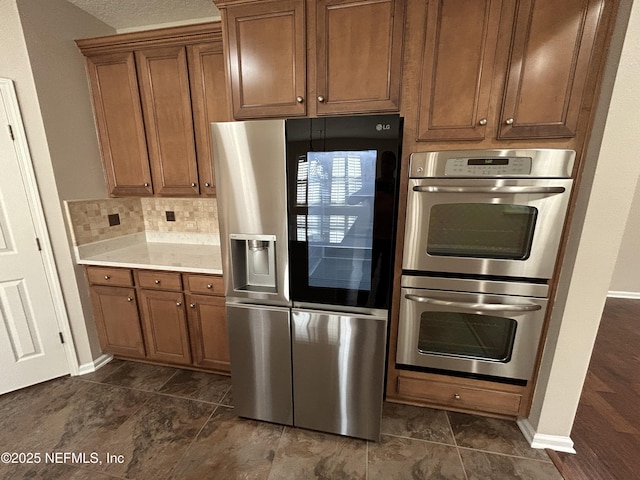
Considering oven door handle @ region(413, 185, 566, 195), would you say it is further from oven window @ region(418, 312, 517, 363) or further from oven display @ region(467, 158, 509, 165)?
oven window @ region(418, 312, 517, 363)

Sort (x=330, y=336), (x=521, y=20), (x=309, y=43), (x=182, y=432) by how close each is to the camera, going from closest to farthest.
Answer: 1. (x=521, y=20)
2. (x=309, y=43)
3. (x=330, y=336)
4. (x=182, y=432)

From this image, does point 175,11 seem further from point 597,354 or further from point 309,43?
point 597,354

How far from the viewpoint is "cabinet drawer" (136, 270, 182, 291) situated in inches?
79.4

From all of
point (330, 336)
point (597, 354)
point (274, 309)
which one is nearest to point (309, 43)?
point (274, 309)

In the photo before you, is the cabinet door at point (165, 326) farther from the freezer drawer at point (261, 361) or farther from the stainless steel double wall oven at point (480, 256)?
the stainless steel double wall oven at point (480, 256)

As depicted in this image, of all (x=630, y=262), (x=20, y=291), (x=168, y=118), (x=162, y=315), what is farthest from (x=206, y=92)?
(x=630, y=262)

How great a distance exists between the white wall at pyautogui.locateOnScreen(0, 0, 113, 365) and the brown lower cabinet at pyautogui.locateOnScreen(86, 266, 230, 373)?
152mm

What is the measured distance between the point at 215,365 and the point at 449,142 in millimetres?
2171

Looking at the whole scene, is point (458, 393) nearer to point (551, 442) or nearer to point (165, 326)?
point (551, 442)

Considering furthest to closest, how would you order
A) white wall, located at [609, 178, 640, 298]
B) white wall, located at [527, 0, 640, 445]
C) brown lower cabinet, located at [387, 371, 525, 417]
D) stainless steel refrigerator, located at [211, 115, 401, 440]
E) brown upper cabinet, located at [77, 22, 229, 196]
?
white wall, located at [609, 178, 640, 298]
brown upper cabinet, located at [77, 22, 229, 196]
brown lower cabinet, located at [387, 371, 525, 417]
stainless steel refrigerator, located at [211, 115, 401, 440]
white wall, located at [527, 0, 640, 445]

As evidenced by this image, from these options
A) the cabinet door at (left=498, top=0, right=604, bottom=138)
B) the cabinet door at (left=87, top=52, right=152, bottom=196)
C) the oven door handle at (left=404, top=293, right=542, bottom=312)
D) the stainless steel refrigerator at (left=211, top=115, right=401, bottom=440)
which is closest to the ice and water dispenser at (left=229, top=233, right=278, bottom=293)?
the stainless steel refrigerator at (left=211, top=115, right=401, bottom=440)

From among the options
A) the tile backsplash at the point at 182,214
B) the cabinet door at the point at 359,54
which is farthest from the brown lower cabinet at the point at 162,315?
the cabinet door at the point at 359,54

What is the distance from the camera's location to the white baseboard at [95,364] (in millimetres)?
2207

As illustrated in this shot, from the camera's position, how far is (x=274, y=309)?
155 centimetres
